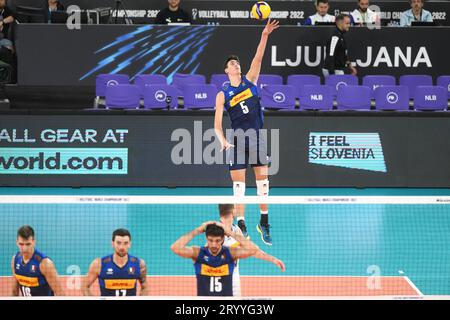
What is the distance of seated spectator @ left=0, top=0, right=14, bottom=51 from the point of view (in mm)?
21281

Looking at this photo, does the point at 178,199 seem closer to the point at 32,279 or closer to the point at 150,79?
the point at 32,279

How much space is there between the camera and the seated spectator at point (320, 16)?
21.1 metres

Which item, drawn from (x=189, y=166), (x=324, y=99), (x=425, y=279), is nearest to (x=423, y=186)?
(x=324, y=99)

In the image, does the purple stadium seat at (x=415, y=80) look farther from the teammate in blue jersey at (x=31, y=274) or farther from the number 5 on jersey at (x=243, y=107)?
the teammate in blue jersey at (x=31, y=274)

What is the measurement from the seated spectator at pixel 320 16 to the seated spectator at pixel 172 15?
2.84 meters

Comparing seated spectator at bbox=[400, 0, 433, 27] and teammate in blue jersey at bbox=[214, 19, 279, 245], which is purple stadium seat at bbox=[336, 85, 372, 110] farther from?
teammate in blue jersey at bbox=[214, 19, 279, 245]

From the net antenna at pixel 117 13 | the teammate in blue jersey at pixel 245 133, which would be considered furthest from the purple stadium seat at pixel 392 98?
the net antenna at pixel 117 13

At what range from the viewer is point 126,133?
1858 centimetres

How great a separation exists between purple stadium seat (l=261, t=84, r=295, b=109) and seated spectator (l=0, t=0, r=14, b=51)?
643 cm

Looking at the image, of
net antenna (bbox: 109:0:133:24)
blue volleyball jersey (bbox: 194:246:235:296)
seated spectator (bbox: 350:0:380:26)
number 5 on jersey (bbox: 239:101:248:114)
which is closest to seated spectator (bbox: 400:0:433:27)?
seated spectator (bbox: 350:0:380:26)

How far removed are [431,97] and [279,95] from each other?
3.24 metres
